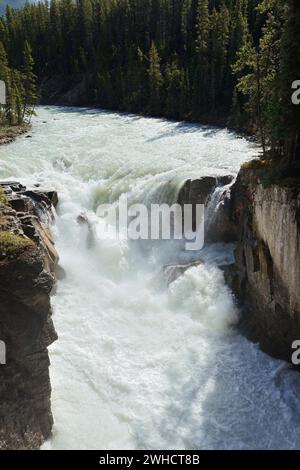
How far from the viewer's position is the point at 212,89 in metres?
62.2

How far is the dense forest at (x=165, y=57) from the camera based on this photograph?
2084cm

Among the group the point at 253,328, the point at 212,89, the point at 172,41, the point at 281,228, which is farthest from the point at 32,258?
the point at 172,41

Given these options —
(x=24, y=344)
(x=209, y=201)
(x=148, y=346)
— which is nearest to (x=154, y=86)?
(x=209, y=201)

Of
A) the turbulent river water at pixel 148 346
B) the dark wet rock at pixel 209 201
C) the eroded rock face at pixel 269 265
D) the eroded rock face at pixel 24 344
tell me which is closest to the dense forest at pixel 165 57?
the eroded rock face at pixel 269 265

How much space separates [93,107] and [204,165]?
53316 mm

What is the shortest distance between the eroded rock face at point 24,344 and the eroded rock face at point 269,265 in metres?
9.45

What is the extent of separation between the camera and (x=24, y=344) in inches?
546

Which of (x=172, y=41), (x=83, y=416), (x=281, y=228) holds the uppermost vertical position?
(x=172, y=41)

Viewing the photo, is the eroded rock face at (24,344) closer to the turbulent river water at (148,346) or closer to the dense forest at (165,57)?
the turbulent river water at (148,346)

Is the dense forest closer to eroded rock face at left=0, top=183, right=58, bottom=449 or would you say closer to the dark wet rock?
the dark wet rock

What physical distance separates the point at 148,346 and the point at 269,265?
21.7 ft

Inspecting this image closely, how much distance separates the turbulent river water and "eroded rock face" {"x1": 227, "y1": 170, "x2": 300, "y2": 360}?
0.82 metres

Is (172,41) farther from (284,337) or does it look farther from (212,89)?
(284,337)

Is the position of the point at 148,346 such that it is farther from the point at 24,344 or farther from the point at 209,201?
the point at 209,201
